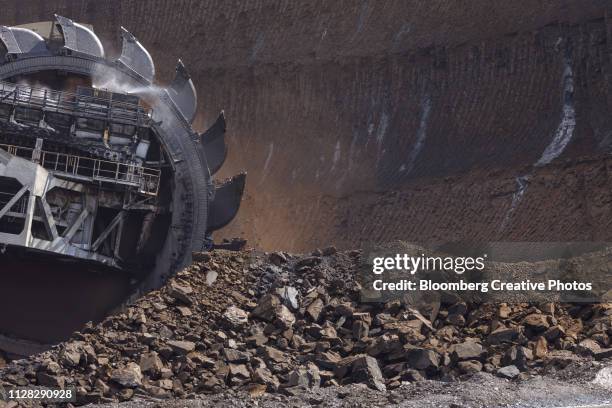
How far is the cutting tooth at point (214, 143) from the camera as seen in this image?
27.6 m

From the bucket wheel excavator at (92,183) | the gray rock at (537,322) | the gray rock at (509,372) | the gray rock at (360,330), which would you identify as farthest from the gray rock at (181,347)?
the bucket wheel excavator at (92,183)

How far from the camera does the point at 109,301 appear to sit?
26203 mm

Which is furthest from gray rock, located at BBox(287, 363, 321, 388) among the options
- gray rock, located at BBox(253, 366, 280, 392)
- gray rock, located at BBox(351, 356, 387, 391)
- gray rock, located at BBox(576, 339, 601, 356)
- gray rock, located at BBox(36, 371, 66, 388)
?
gray rock, located at BBox(576, 339, 601, 356)

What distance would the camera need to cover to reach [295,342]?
60.7 feet

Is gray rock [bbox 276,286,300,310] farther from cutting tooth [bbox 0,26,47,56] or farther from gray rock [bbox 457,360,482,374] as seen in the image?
cutting tooth [bbox 0,26,47,56]

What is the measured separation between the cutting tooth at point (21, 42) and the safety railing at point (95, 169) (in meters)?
2.45

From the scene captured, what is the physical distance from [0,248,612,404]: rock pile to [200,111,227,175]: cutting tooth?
7656mm

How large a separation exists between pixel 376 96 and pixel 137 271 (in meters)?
12.3

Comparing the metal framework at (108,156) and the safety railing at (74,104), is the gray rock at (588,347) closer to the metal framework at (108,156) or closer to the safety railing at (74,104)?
the metal framework at (108,156)

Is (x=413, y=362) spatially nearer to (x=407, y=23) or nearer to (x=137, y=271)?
(x=137, y=271)

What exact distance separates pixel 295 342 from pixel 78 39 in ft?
36.6

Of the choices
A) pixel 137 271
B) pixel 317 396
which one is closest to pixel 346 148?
pixel 137 271

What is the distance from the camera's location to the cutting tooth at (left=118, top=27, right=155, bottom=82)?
27016mm

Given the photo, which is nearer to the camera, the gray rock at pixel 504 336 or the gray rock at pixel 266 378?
the gray rock at pixel 266 378
